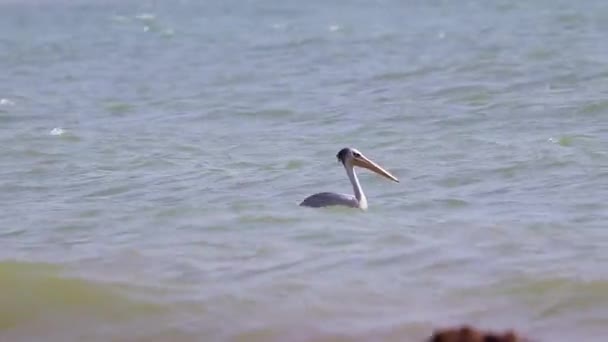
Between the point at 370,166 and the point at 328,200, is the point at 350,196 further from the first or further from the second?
the point at 370,166

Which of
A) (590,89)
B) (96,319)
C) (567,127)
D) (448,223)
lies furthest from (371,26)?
(96,319)

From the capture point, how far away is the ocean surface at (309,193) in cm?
813

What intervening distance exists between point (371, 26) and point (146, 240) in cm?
2219

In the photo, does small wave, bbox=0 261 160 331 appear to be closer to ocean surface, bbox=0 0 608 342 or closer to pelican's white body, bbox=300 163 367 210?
ocean surface, bbox=0 0 608 342

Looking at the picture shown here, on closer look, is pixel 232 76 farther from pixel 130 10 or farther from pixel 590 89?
pixel 130 10

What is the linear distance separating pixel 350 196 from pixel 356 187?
28 cm

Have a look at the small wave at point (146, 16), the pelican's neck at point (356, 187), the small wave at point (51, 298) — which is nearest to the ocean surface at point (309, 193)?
the small wave at point (51, 298)

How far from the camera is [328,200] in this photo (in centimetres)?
1118

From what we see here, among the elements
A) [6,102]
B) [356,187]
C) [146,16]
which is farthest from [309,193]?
[146,16]

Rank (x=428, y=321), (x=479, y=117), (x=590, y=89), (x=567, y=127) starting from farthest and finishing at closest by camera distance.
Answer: (x=590, y=89), (x=479, y=117), (x=567, y=127), (x=428, y=321)

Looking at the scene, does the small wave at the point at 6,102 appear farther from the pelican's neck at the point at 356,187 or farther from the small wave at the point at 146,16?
the small wave at the point at 146,16

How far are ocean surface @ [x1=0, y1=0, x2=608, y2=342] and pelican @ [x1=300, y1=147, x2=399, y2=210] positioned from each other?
0.19m

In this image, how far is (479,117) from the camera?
1589 centimetres

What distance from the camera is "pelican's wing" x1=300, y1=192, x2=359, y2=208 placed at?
36.3ft
